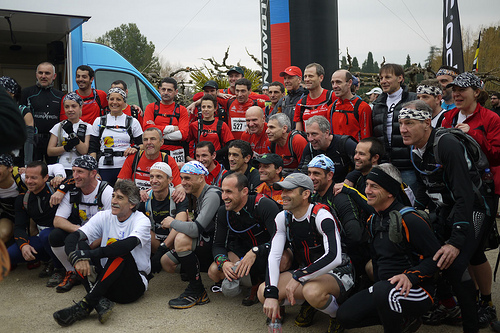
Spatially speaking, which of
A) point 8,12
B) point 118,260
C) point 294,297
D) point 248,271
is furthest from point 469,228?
point 8,12

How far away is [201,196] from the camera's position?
16.9 feet

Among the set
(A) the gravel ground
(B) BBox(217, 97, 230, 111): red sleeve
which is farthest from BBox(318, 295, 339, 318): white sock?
(B) BBox(217, 97, 230, 111): red sleeve

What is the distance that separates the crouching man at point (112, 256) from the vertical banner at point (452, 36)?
576cm

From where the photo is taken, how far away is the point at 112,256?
4.56 m

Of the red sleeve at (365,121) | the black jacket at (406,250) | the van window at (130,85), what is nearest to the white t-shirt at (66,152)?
the van window at (130,85)

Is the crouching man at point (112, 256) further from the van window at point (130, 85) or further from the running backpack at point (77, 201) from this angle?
the van window at point (130, 85)

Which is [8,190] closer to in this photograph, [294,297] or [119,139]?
[119,139]

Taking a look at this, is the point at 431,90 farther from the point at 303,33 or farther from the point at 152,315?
the point at 303,33

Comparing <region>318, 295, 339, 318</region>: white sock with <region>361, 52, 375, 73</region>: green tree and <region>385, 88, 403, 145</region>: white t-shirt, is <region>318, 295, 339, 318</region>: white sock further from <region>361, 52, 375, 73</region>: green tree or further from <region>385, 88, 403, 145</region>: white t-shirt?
<region>361, 52, 375, 73</region>: green tree

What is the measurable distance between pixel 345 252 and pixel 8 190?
175 inches

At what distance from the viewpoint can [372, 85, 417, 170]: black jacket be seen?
4.97 m

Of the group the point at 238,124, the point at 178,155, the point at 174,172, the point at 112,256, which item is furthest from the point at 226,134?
the point at 112,256

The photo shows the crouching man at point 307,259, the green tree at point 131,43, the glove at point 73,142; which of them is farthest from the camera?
the green tree at point 131,43

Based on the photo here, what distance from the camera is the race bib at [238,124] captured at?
23.2ft
